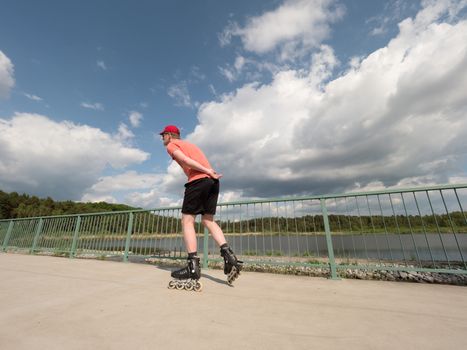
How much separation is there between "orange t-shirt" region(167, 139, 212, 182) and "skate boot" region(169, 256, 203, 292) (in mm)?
840

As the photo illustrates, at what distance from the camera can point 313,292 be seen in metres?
2.18

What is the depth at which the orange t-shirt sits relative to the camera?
243 cm

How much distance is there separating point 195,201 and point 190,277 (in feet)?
2.41

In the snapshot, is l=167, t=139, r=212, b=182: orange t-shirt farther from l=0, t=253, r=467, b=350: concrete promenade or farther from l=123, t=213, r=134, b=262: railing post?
l=123, t=213, r=134, b=262: railing post

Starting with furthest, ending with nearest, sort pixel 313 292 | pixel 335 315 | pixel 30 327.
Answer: pixel 313 292
pixel 335 315
pixel 30 327

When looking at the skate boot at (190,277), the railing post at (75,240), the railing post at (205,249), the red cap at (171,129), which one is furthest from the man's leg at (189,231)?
the railing post at (75,240)

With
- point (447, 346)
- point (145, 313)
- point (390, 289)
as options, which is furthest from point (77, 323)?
point (390, 289)

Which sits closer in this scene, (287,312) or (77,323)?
(77,323)

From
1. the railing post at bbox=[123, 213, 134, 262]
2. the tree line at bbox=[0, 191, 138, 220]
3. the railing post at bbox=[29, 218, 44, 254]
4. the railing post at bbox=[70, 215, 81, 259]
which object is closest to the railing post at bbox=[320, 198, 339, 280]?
the railing post at bbox=[123, 213, 134, 262]

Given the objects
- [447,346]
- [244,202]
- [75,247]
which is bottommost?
[447,346]

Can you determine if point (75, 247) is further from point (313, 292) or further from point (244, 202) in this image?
point (313, 292)

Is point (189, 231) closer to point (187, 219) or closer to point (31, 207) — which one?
point (187, 219)

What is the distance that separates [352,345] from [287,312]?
1.70 ft

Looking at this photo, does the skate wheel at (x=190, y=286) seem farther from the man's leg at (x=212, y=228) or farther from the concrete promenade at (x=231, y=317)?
the man's leg at (x=212, y=228)
